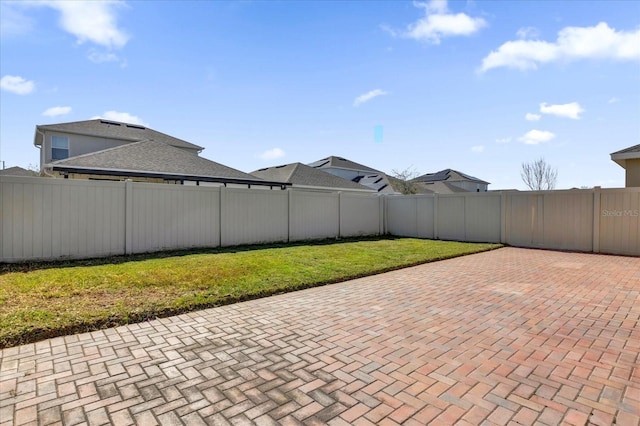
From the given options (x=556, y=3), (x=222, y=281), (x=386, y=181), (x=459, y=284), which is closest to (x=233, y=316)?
(x=222, y=281)

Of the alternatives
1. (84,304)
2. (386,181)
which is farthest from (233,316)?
(386,181)

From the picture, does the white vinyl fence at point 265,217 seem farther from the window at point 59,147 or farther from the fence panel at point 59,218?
the window at point 59,147

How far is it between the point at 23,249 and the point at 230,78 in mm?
8203

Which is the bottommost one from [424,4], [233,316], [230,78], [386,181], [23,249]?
[233,316]

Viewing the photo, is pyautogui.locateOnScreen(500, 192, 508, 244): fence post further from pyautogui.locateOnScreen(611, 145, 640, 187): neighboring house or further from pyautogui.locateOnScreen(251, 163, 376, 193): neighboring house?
pyautogui.locateOnScreen(251, 163, 376, 193): neighboring house

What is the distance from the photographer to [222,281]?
228 inches

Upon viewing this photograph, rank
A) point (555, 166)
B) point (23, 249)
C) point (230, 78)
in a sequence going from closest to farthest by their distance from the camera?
point (23, 249) → point (230, 78) → point (555, 166)

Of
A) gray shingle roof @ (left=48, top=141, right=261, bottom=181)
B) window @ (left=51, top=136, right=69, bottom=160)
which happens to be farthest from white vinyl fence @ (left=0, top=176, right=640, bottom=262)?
window @ (left=51, top=136, right=69, bottom=160)

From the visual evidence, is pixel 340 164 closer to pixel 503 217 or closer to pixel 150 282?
pixel 503 217

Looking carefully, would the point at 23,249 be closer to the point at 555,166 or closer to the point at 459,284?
the point at 459,284

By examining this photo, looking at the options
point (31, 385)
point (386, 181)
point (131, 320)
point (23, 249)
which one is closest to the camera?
point (31, 385)

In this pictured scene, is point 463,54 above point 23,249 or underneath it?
above

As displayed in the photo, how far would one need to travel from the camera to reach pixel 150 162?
572 inches

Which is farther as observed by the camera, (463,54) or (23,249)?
(463,54)
